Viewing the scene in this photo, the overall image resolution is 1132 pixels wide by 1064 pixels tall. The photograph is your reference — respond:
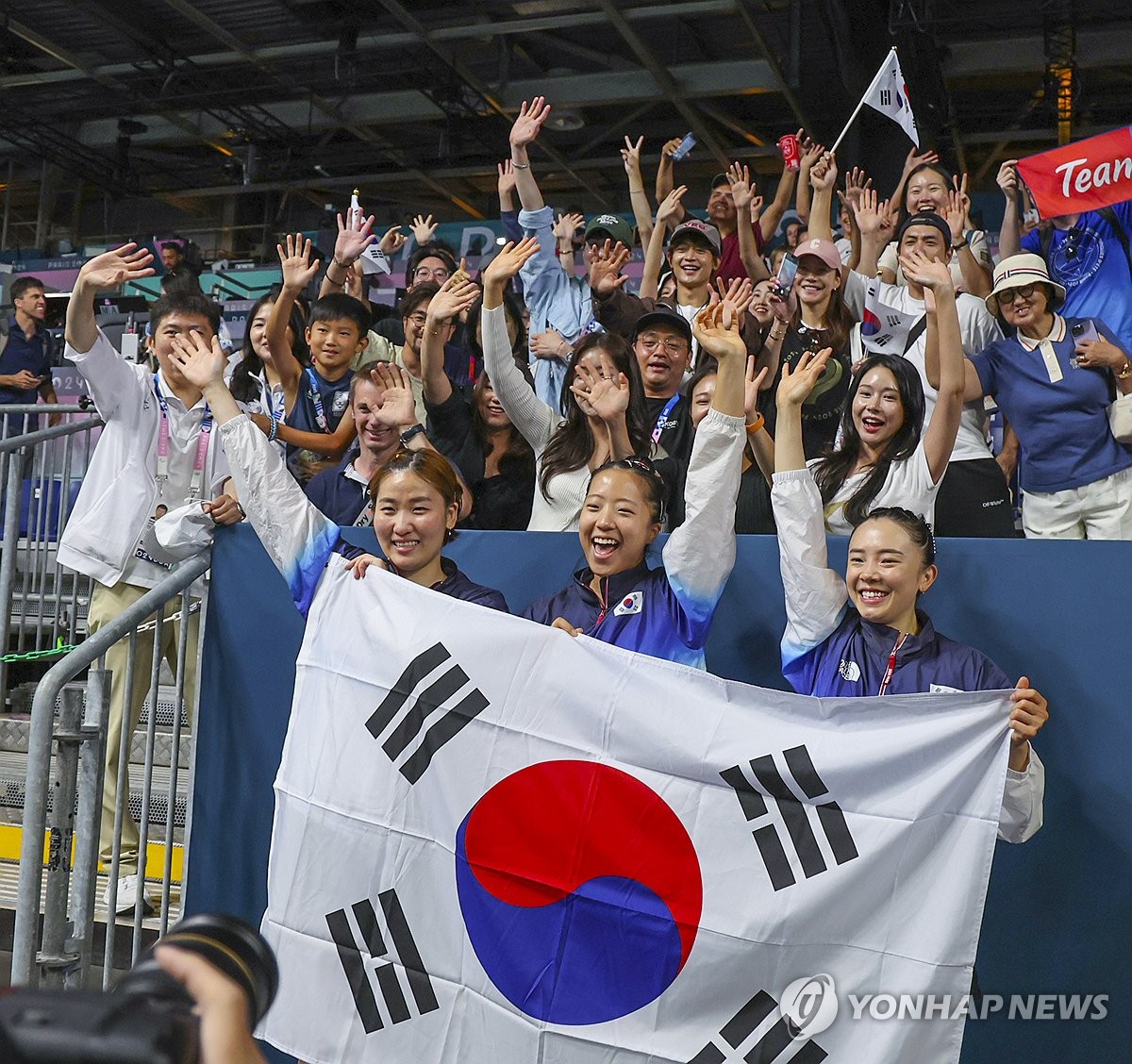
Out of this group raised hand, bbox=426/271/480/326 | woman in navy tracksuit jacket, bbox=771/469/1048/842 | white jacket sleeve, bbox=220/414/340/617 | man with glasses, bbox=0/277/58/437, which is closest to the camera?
woman in navy tracksuit jacket, bbox=771/469/1048/842

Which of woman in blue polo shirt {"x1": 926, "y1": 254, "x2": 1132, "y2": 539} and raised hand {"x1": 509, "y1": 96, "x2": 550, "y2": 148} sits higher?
raised hand {"x1": 509, "y1": 96, "x2": 550, "y2": 148}

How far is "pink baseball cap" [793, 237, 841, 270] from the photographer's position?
5812mm

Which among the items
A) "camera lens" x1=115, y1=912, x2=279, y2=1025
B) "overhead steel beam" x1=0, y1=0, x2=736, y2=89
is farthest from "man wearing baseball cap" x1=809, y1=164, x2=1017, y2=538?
"overhead steel beam" x1=0, y1=0, x2=736, y2=89

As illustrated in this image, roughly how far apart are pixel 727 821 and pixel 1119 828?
4.43 ft

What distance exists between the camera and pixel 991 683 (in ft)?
11.9

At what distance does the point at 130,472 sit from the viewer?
4.68 m

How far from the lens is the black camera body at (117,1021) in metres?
1.02

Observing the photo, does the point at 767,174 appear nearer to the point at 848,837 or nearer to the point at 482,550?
the point at 482,550

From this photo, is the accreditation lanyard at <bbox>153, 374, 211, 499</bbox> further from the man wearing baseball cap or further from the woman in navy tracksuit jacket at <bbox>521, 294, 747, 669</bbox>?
the man wearing baseball cap

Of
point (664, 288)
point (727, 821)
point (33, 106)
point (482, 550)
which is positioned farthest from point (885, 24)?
point (33, 106)

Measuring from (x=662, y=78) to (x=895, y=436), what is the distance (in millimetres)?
9988

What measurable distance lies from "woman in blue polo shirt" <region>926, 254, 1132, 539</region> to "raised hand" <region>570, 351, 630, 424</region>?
125cm
